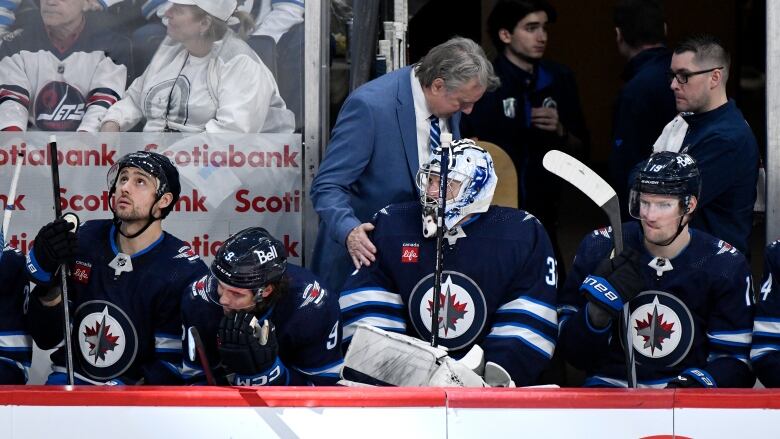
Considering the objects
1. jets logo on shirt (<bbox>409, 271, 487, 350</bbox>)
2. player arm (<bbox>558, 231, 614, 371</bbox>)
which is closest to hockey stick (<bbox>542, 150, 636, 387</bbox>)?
player arm (<bbox>558, 231, 614, 371</bbox>)

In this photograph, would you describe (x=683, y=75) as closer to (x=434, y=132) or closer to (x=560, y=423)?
(x=434, y=132)

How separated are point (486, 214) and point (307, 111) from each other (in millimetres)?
950

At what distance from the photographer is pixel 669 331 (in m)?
4.01

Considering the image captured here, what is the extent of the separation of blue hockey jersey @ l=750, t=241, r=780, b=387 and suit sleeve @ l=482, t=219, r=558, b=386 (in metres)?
0.56

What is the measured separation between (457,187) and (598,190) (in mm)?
447

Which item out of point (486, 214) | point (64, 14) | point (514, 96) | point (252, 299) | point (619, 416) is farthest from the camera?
point (514, 96)

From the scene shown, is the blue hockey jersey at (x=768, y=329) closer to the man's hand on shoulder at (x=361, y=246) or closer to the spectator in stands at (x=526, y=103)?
the man's hand on shoulder at (x=361, y=246)

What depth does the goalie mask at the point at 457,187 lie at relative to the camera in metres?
4.04

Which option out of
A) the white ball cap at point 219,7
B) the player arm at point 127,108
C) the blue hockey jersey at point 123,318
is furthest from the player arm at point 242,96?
the blue hockey jersey at point 123,318

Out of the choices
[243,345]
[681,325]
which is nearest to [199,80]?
[243,345]

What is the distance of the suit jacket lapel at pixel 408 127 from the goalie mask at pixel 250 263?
0.81 metres

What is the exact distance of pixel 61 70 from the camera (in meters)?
4.83

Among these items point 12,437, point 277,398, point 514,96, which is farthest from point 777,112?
point 12,437

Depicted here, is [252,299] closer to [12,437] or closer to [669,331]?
[12,437]
